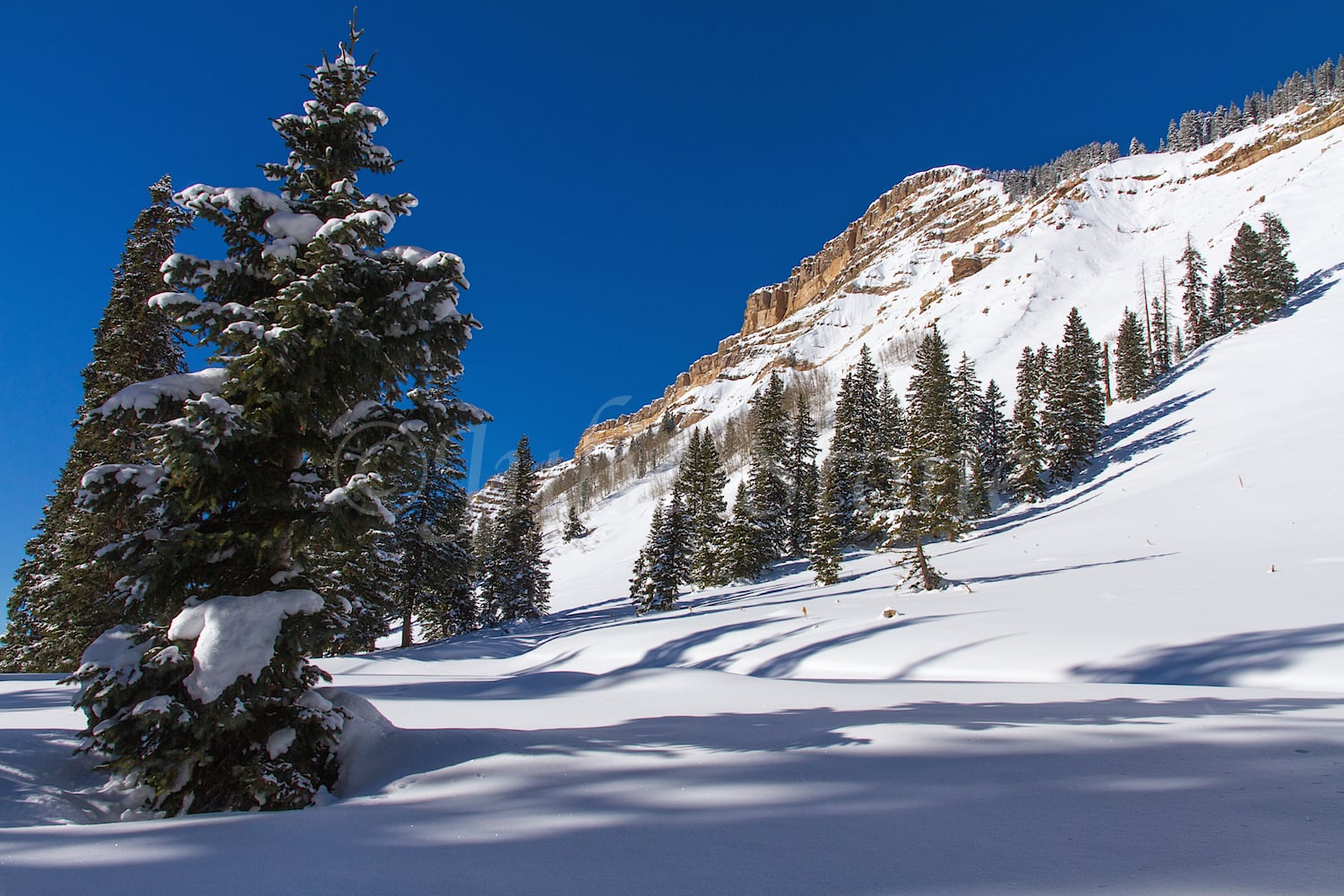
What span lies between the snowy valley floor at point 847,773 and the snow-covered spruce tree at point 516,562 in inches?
753

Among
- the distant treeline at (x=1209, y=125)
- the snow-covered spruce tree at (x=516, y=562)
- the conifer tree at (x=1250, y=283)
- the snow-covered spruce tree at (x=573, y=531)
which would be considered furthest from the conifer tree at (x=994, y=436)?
the distant treeline at (x=1209, y=125)

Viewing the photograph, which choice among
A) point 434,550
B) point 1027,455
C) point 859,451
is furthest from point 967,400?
point 434,550

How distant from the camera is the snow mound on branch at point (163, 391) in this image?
5375 mm

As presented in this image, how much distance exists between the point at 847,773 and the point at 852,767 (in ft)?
0.57

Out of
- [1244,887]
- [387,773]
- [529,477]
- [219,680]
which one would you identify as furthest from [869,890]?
[529,477]

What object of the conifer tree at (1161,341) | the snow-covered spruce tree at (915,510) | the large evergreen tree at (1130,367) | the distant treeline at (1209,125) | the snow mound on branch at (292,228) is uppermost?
→ the distant treeline at (1209,125)

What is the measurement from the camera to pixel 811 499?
4228 centimetres

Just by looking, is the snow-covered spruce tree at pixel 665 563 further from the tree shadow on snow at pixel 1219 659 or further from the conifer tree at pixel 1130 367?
the conifer tree at pixel 1130 367

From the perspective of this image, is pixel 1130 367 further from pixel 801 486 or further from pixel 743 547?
pixel 743 547

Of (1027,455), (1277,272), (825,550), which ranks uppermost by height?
(1277,272)

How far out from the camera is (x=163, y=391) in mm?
5586

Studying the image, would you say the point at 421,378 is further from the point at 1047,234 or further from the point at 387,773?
the point at 1047,234

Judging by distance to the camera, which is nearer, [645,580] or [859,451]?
[645,580]

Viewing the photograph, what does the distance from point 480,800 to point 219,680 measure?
2.83 meters
